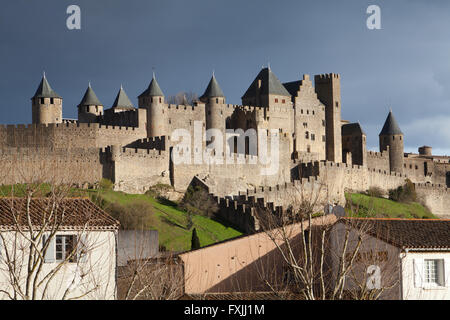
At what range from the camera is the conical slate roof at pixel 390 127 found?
3632 inches

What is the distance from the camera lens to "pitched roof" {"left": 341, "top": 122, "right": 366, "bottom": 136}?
87.4 m

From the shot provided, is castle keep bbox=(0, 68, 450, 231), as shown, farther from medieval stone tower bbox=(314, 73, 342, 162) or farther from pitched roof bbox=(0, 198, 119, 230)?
pitched roof bbox=(0, 198, 119, 230)

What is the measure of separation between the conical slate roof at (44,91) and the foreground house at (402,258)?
41.7 m

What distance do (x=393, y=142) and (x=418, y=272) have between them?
66781 mm

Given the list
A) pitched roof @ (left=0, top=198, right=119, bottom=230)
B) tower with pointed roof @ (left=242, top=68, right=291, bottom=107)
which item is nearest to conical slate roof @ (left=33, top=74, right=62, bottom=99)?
tower with pointed roof @ (left=242, top=68, right=291, bottom=107)

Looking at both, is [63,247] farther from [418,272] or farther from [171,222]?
[171,222]

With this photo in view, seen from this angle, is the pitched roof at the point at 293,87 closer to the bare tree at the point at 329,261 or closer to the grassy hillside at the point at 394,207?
the grassy hillside at the point at 394,207

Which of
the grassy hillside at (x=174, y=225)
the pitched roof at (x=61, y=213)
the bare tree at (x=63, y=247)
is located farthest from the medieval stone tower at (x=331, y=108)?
the bare tree at (x=63, y=247)

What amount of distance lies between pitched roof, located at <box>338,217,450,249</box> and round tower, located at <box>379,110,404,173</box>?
5959cm

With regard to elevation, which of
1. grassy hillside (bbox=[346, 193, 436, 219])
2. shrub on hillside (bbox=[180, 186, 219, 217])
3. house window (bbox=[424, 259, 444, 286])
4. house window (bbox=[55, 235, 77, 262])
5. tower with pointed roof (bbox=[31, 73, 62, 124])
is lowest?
grassy hillside (bbox=[346, 193, 436, 219])

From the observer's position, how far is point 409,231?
94.1 ft

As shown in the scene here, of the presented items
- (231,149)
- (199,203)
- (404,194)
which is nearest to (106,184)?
(199,203)

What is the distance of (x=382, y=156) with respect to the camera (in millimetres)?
88438
